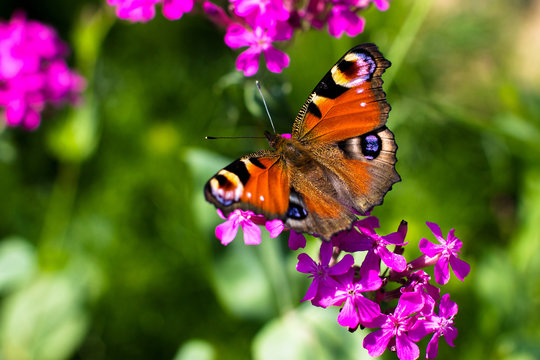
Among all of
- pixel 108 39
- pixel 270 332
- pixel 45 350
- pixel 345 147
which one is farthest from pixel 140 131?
pixel 345 147

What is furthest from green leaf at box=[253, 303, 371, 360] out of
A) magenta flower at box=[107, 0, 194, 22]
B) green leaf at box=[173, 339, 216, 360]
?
magenta flower at box=[107, 0, 194, 22]

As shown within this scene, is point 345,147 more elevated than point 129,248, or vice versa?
point 345,147

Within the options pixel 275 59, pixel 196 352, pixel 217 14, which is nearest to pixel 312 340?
pixel 196 352

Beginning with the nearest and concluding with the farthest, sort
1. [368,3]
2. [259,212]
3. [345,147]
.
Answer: [259,212] → [345,147] → [368,3]

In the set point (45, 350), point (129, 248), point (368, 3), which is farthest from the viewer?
point (129, 248)

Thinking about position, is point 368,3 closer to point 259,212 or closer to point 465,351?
point 259,212

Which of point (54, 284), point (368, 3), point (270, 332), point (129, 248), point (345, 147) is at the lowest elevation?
point (129, 248)
